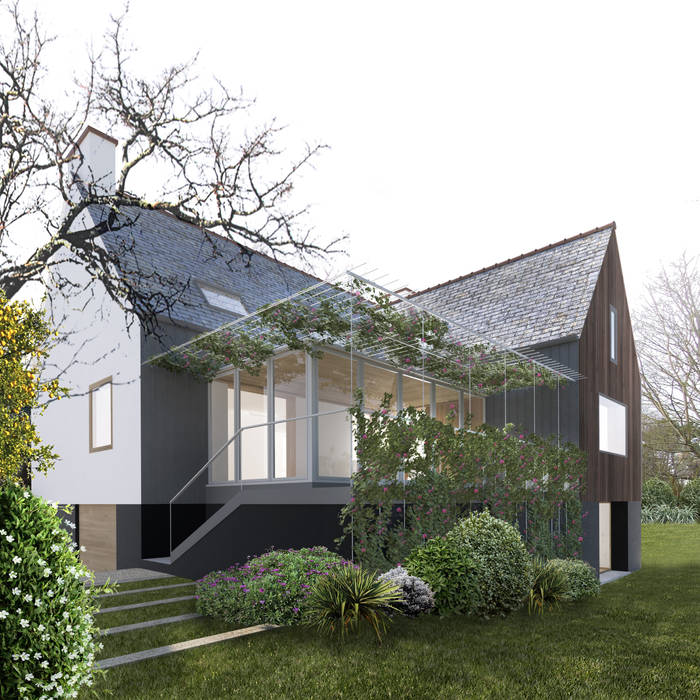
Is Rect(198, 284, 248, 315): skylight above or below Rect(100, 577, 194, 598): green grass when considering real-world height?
above

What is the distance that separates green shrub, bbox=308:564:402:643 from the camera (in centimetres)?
717

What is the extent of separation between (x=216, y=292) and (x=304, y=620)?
9598mm

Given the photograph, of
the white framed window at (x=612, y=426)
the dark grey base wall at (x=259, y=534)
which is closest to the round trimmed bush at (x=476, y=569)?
the dark grey base wall at (x=259, y=534)

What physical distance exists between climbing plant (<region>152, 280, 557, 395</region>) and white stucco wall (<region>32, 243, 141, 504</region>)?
1.17m

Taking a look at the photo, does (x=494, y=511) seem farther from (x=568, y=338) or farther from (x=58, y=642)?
(x=58, y=642)

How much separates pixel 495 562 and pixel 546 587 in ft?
4.64

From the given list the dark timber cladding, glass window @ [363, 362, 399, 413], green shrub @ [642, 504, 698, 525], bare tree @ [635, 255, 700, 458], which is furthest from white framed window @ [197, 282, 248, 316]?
green shrub @ [642, 504, 698, 525]

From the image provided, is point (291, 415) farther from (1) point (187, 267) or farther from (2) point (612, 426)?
(2) point (612, 426)

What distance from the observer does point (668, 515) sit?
26.3 meters

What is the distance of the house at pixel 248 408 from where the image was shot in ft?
36.4

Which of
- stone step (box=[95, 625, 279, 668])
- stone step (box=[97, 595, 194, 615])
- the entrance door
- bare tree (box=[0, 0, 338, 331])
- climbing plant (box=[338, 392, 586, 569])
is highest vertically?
bare tree (box=[0, 0, 338, 331])

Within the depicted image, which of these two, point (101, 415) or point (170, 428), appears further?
point (101, 415)

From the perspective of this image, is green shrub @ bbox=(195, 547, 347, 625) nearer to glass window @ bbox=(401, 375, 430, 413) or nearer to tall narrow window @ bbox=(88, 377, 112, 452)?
glass window @ bbox=(401, 375, 430, 413)

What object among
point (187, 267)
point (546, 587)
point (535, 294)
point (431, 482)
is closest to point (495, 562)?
point (546, 587)
